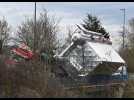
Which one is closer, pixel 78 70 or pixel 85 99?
pixel 85 99

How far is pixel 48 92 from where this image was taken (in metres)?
16.5

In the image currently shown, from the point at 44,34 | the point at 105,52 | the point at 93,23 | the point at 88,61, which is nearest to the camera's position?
the point at 88,61

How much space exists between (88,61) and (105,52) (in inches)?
107

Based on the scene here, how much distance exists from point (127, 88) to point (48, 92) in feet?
28.7

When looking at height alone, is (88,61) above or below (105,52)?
below

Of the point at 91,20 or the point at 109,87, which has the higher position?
the point at 91,20

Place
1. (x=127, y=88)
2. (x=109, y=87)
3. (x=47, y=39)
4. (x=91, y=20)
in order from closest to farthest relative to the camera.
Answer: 1. (x=109, y=87)
2. (x=127, y=88)
3. (x=47, y=39)
4. (x=91, y=20)

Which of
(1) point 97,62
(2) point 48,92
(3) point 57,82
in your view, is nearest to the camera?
(2) point 48,92

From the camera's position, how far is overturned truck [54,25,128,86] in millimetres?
23891

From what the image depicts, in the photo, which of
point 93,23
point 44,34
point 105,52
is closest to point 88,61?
point 105,52

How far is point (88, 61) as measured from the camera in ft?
85.9

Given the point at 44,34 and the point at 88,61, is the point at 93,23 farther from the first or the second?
the point at 88,61

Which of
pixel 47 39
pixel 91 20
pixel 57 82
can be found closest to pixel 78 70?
pixel 57 82

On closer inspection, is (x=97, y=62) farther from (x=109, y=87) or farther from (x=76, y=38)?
(x=109, y=87)
